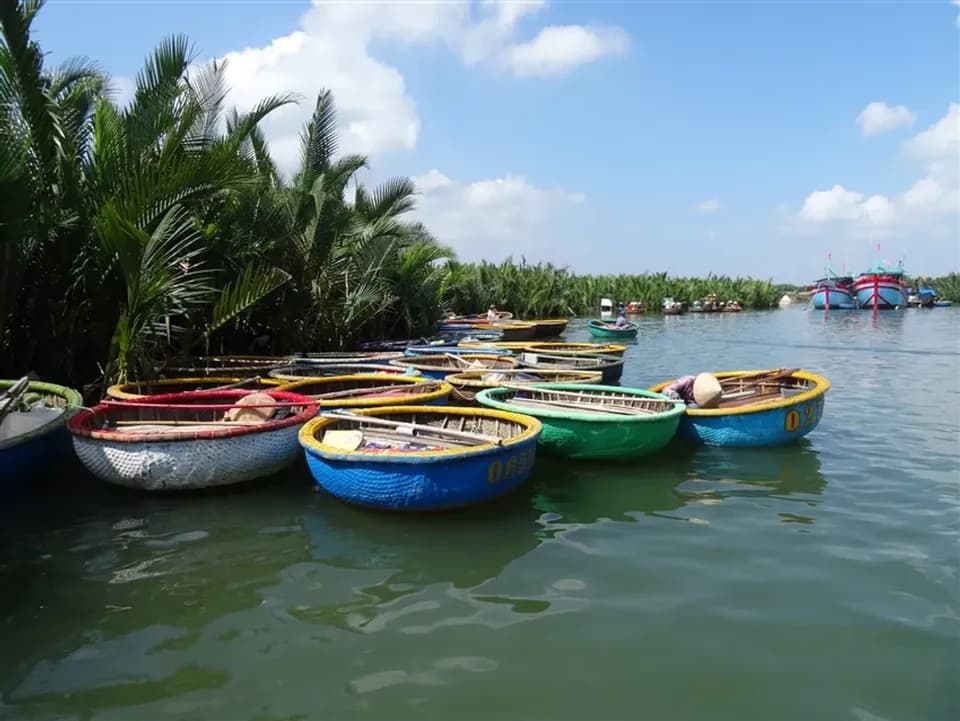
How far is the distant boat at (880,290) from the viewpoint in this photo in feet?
158

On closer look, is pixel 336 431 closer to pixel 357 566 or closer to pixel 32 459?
pixel 357 566

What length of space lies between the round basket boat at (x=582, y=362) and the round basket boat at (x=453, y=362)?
417 millimetres

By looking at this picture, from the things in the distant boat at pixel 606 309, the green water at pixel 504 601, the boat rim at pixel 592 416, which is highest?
the distant boat at pixel 606 309

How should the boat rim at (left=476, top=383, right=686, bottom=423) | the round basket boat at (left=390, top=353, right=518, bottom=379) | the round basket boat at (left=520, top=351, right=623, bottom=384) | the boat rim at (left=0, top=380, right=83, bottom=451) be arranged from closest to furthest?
the boat rim at (left=0, top=380, right=83, bottom=451) → the boat rim at (left=476, top=383, right=686, bottom=423) → the round basket boat at (left=390, top=353, right=518, bottom=379) → the round basket boat at (left=520, top=351, right=623, bottom=384)

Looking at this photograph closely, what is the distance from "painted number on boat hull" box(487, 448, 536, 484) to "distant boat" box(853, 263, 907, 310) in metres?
49.2

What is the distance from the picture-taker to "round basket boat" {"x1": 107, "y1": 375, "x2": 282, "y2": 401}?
27.3ft

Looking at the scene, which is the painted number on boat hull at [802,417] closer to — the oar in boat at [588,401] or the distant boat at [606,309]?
the oar in boat at [588,401]

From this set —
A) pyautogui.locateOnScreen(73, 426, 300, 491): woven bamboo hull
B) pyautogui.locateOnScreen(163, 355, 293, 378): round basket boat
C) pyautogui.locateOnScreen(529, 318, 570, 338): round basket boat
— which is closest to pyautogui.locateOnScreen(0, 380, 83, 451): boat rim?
pyautogui.locateOnScreen(73, 426, 300, 491): woven bamboo hull

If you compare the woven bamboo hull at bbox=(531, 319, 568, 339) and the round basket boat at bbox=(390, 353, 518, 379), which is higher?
the woven bamboo hull at bbox=(531, 319, 568, 339)

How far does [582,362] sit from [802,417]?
4.56 metres

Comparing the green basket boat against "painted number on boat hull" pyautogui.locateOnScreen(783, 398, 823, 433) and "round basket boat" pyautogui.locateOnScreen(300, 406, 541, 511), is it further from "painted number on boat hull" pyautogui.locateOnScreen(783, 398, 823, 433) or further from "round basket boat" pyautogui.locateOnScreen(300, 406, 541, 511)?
"painted number on boat hull" pyautogui.locateOnScreen(783, 398, 823, 433)

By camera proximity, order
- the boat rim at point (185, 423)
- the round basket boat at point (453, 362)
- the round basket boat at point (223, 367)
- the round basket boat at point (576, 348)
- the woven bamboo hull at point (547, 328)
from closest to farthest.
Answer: the boat rim at point (185, 423), the round basket boat at point (223, 367), the round basket boat at point (453, 362), the round basket boat at point (576, 348), the woven bamboo hull at point (547, 328)

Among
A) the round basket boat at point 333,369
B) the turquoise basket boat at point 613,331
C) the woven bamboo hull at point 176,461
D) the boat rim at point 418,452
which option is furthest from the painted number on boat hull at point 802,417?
the turquoise basket boat at point 613,331

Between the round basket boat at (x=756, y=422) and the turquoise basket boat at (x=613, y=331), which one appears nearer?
the round basket boat at (x=756, y=422)
